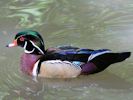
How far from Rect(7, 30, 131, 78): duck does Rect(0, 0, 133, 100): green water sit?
0.11m

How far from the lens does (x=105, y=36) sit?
338 inches

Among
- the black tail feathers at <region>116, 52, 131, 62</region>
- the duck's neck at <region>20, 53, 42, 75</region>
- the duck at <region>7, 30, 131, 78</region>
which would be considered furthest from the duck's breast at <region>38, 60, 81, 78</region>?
the black tail feathers at <region>116, 52, 131, 62</region>

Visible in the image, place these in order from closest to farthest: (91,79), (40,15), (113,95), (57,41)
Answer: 1. (113,95)
2. (91,79)
3. (57,41)
4. (40,15)

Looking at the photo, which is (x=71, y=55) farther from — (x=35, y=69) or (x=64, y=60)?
(x=35, y=69)

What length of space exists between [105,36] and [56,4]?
1.97m

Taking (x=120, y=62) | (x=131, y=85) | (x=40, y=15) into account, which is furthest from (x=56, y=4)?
(x=131, y=85)

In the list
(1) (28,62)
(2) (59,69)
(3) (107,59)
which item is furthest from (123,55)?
(1) (28,62)

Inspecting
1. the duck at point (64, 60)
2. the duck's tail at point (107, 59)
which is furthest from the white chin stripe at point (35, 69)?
the duck's tail at point (107, 59)

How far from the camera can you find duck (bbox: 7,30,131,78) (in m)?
7.39

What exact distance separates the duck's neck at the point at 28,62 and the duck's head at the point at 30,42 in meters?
0.06

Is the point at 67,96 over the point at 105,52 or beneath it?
beneath

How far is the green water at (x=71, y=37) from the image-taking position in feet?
23.5

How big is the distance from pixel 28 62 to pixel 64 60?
1.84 ft

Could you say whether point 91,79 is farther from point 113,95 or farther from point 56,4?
point 56,4
